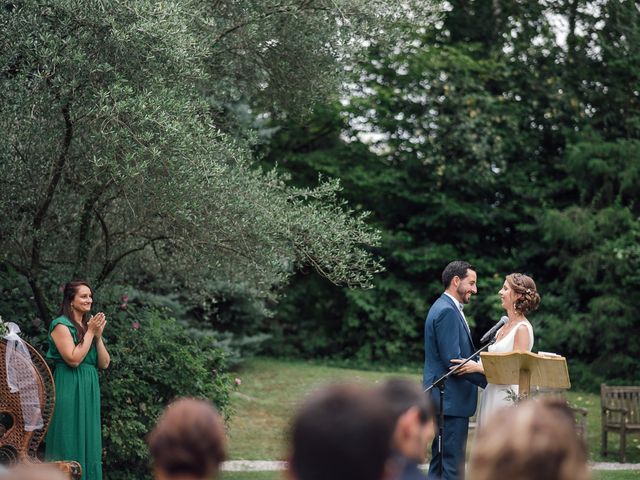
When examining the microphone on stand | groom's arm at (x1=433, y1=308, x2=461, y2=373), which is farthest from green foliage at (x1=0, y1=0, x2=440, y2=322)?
the microphone on stand

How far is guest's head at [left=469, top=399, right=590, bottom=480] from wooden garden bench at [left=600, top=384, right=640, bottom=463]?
9.67 m

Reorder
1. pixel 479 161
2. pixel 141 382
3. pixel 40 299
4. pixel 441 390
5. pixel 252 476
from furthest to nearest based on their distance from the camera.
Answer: pixel 479 161 → pixel 252 476 → pixel 141 382 → pixel 40 299 → pixel 441 390

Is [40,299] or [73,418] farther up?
[40,299]

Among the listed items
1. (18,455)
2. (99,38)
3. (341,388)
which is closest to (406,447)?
(341,388)

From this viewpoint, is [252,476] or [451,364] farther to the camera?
[252,476]

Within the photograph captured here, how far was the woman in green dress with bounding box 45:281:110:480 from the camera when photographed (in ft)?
23.0

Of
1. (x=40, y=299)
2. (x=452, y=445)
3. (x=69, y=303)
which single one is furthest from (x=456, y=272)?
(x=40, y=299)

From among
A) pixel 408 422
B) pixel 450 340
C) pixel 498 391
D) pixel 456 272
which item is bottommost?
pixel 498 391

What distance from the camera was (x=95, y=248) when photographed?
29.5ft

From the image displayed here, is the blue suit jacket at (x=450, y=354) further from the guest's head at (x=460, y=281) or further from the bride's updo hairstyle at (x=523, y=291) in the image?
the bride's updo hairstyle at (x=523, y=291)

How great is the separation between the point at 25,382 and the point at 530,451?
5.29m

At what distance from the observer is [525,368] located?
6410mm

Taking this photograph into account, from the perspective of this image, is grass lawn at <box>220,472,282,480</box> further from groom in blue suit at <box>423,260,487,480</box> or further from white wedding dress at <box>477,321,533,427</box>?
white wedding dress at <box>477,321,533,427</box>

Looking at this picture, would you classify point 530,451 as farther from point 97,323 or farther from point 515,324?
point 97,323
